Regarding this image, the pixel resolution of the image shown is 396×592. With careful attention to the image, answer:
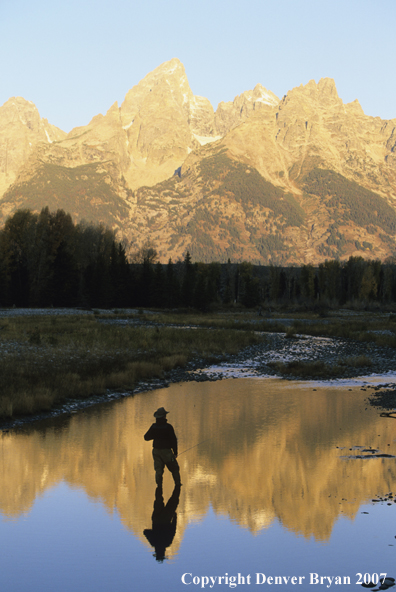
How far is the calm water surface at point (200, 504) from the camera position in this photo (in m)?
9.62

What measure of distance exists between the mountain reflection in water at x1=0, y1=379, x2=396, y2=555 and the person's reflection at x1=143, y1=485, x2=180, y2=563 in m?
0.13

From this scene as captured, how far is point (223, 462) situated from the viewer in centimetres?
1565

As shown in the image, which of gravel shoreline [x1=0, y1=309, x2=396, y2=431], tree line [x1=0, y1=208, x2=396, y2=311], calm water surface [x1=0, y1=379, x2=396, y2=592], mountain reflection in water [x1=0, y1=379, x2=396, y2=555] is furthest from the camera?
tree line [x1=0, y1=208, x2=396, y2=311]

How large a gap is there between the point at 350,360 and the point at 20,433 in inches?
987

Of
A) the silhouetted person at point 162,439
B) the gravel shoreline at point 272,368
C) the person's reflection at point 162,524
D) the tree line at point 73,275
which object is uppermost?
the tree line at point 73,275

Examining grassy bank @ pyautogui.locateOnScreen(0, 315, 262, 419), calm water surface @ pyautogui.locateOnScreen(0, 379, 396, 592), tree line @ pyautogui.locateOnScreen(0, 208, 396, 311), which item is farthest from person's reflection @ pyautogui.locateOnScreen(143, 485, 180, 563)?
tree line @ pyautogui.locateOnScreen(0, 208, 396, 311)

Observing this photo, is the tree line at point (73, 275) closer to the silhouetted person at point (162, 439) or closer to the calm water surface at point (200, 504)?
the calm water surface at point (200, 504)

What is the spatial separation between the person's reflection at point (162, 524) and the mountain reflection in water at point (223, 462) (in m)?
0.13

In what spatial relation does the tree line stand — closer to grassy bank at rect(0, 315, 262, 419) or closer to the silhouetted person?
grassy bank at rect(0, 315, 262, 419)

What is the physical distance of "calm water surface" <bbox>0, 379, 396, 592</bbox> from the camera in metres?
9.62

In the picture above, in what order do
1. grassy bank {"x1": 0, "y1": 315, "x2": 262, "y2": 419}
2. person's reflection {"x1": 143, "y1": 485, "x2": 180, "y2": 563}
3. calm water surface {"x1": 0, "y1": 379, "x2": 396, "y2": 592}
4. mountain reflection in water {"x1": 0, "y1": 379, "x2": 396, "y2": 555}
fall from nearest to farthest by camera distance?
calm water surface {"x1": 0, "y1": 379, "x2": 396, "y2": 592}
person's reflection {"x1": 143, "y1": 485, "x2": 180, "y2": 563}
mountain reflection in water {"x1": 0, "y1": 379, "x2": 396, "y2": 555}
grassy bank {"x1": 0, "y1": 315, "x2": 262, "y2": 419}

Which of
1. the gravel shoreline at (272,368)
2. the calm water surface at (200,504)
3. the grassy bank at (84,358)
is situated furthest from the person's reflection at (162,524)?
the grassy bank at (84,358)

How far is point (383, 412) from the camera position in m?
22.2

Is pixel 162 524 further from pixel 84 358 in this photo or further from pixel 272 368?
pixel 272 368
